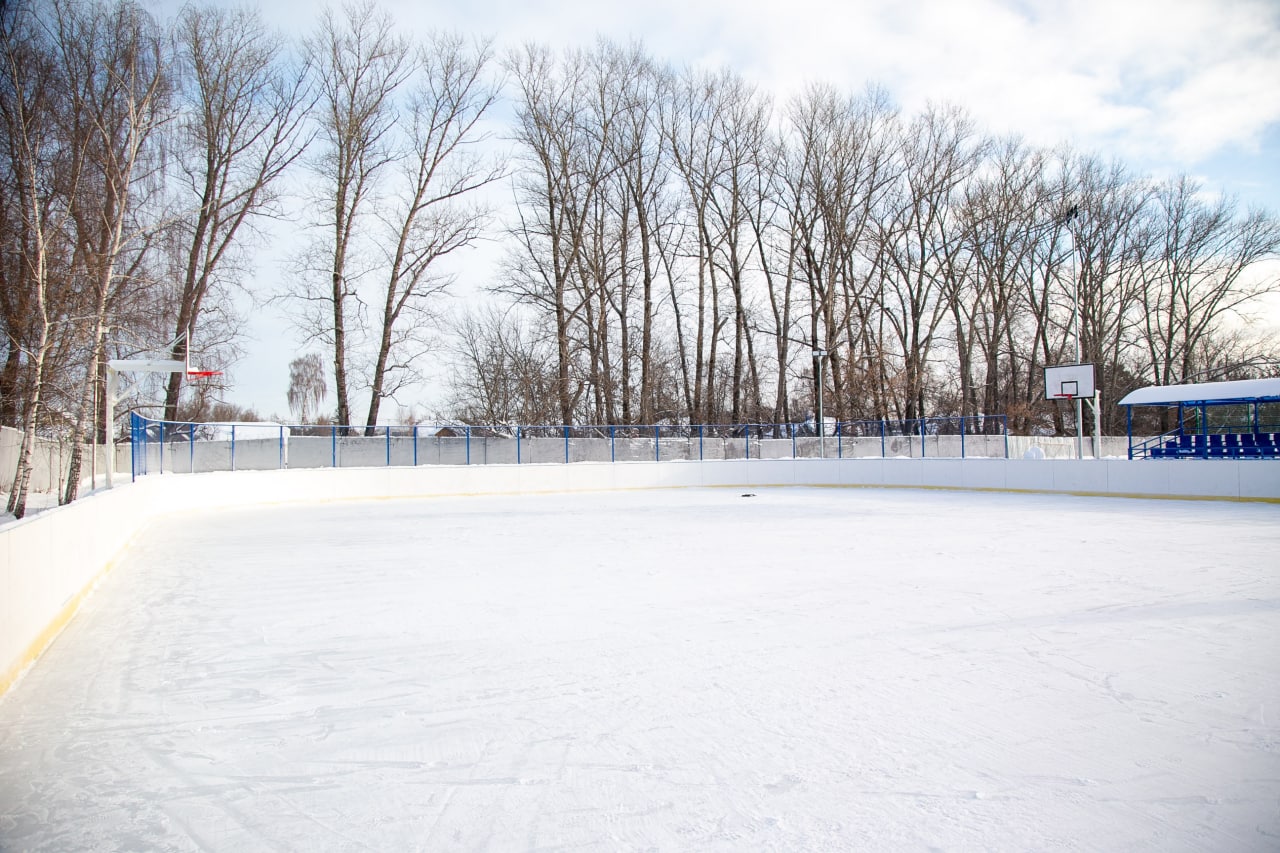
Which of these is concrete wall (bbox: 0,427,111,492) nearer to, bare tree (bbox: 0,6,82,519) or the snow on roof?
bare tree (bbox: 0,6,82,519)

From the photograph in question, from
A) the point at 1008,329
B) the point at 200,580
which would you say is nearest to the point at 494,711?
the point at 200,580

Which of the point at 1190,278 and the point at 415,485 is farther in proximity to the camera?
the point at 1190,278

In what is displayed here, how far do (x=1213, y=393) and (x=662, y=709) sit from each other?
86.8 feet

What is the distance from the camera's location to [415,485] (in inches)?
854

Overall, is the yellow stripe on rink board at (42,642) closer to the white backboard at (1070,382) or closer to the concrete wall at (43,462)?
the concrete wall at (43,462)

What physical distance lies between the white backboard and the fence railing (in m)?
1.76

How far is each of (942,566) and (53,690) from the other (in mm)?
7820

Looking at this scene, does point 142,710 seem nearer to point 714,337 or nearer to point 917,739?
point 917,739

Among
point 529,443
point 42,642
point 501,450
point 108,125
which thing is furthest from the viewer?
point 529,443

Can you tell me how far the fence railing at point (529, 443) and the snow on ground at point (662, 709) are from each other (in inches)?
470

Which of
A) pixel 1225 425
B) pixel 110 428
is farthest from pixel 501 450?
pixel 1225 425

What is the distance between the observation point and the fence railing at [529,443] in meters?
19.5

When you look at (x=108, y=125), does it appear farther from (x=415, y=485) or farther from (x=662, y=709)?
(x=662, y=709)

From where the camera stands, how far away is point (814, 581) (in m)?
7.75
